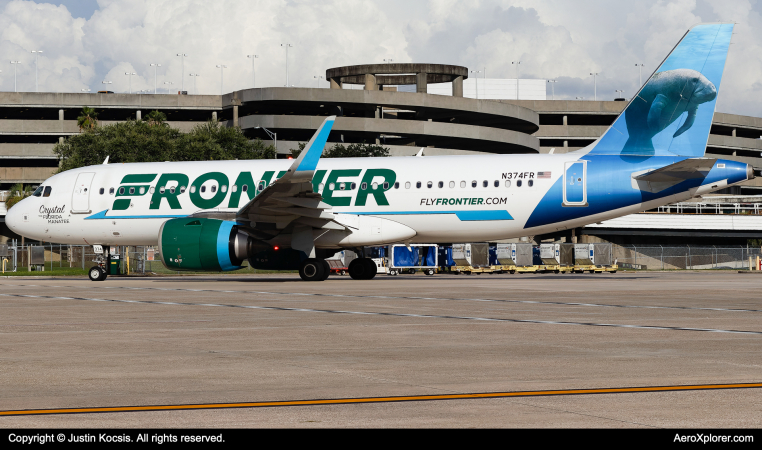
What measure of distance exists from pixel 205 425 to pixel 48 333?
7163 mm

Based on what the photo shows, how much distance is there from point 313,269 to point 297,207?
2576 mm

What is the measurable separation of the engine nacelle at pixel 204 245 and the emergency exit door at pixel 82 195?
5.24 meters

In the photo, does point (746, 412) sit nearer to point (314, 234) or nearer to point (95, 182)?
point (314, 234)

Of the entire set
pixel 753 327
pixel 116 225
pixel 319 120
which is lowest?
pixel 753 327

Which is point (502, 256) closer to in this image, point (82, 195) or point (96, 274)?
point (96, 274)

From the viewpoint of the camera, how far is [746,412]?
231 inches

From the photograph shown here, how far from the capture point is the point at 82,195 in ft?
100

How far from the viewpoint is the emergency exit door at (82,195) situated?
30.5 metres

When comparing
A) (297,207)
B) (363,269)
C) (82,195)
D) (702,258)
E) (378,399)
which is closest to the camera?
(378,399)

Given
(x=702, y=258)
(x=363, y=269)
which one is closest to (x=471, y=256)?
(x=363, y=269)

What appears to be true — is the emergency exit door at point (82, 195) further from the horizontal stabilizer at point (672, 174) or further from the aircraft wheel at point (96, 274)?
the horizontal stabilizer at point (672, 174)

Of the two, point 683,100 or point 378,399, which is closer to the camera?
point 378,399

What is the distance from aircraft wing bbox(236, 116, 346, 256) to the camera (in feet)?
83.0
